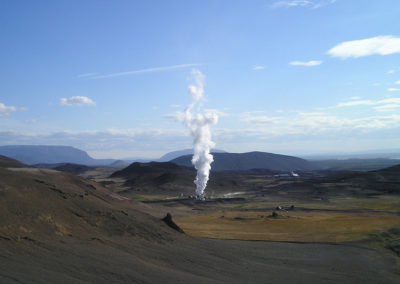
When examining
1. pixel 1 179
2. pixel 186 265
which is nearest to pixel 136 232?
pixel 186 265

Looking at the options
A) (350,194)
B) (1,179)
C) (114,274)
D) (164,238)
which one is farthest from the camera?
(350,194)

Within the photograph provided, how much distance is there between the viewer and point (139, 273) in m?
23.6

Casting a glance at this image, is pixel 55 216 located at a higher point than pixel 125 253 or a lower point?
higher

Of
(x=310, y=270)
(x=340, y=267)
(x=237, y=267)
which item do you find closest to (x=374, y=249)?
(x=340, y=267)

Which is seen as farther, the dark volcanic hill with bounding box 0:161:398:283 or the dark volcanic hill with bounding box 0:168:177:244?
the dark volcanic hill with bounding box 0:168:177:244

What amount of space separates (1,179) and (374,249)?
35.3 m

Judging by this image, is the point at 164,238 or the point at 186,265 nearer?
the point at 186,265

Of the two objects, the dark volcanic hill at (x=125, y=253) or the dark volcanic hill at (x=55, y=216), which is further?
the dark volcanic hill at (x=55, y=216)

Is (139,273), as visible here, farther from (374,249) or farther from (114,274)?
(374,249)

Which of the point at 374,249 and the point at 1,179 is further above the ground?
the point at 1,179

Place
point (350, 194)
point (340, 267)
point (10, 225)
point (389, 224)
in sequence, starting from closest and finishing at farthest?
point (10, 225) < point (340, 267) < point (389, 224) < point (350, 194)

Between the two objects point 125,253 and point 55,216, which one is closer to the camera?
point 125,253

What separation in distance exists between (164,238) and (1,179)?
50.6 ft

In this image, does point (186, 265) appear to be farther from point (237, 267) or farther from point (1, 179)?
Result: point (1, 179)
